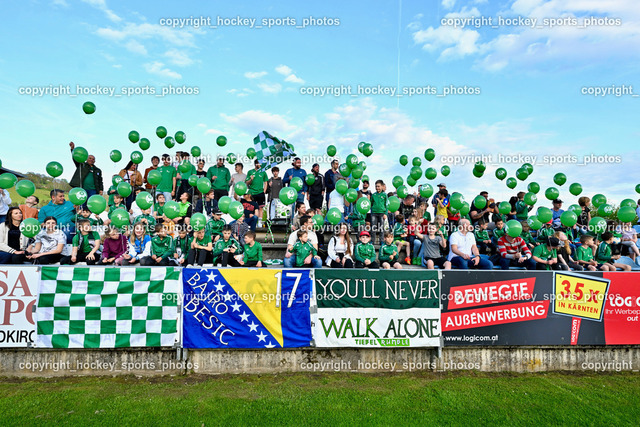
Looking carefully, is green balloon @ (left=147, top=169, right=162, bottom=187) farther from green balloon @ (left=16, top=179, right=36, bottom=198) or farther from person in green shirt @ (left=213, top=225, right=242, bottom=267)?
person in green shirt @ (left=213, top=225, right=242, bottom=267)

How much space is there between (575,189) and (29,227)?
14.6 meters

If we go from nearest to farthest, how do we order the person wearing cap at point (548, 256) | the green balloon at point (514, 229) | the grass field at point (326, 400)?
the grass field at point (326, 400) → the person wearing cap at point (548, 256) → the green balloon at point (514, 229)

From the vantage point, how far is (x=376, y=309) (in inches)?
227

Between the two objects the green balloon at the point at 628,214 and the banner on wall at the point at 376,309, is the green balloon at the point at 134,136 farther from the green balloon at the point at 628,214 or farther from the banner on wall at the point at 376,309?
the green balloon at the point at 628,214

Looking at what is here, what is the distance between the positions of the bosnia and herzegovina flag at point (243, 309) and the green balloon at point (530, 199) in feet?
28.1

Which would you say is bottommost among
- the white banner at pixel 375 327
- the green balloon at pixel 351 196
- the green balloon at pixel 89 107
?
the white banner at pixel 375 327

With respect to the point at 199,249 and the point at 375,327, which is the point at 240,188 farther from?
the point at 375,327

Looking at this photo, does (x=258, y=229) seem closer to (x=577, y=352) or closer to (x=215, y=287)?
(x=215, y=287)

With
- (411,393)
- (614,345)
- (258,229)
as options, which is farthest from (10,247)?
(614,345)

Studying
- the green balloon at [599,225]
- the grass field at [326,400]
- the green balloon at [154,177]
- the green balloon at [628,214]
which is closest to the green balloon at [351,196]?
the grass field at [326,400]

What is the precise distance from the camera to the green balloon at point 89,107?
10539 mm

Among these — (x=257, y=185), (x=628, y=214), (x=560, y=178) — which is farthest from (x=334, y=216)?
(x=560, y=178)

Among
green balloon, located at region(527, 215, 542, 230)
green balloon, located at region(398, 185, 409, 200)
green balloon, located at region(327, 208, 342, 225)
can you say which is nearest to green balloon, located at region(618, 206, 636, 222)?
green balloon, located at region(527, 215, 542, 230)

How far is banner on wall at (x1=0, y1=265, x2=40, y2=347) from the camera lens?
528 cm
